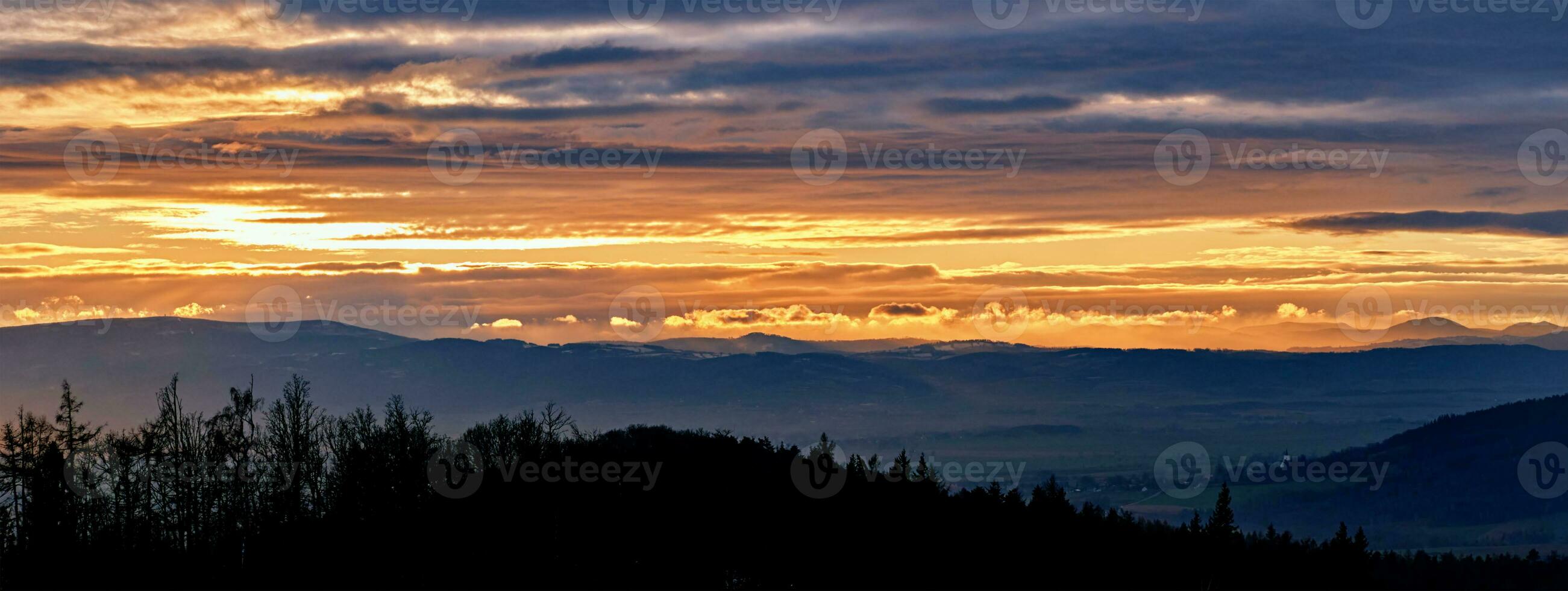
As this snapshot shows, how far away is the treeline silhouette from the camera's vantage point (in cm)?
7369

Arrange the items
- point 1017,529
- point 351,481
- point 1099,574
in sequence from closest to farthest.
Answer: point 1099,574 → point 1017,529 → point 351,481

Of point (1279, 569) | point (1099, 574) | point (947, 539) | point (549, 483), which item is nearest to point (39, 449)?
point (549, 483)

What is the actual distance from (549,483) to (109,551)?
24.6 m

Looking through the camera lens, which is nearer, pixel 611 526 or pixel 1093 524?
pixel 611 526

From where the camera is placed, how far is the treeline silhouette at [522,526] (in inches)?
2901

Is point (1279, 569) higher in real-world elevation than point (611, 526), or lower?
lower

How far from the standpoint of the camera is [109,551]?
257ft

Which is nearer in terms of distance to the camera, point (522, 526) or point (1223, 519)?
point (522, 526)

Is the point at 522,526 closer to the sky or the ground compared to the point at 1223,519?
closer to the sky

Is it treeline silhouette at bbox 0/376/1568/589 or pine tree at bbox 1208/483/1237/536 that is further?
pine tree at bbox 1208/483/1237/536

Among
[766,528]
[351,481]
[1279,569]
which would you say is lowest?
[1279,569]

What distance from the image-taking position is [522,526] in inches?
3155

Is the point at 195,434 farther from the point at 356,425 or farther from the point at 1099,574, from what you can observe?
the point at 1099,574

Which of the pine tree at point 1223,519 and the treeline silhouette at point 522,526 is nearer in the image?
the treeline silhouette at point 522,526
